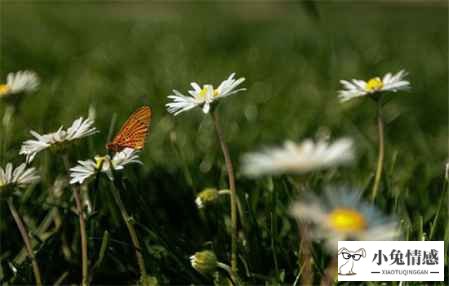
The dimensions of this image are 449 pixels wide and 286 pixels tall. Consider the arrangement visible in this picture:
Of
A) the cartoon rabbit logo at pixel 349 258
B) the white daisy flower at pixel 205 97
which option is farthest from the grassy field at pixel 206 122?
the white daisy flower at pixel 205 97

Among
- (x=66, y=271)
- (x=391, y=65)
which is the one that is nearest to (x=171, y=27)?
(x=391, y=65)

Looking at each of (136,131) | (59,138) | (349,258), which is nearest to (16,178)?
(59,138)

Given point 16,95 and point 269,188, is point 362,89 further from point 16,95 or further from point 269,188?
point 16,95

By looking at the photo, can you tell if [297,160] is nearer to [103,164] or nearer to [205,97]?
[205,97]

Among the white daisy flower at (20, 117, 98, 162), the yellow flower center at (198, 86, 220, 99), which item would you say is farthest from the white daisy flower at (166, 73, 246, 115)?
the white daisy flower at (20, 117, 98, 162)

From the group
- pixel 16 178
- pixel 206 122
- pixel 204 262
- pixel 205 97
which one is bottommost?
pixel 204 262

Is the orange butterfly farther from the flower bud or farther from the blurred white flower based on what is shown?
the flower bud

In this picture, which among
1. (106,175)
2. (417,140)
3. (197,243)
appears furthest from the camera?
(417,140)
